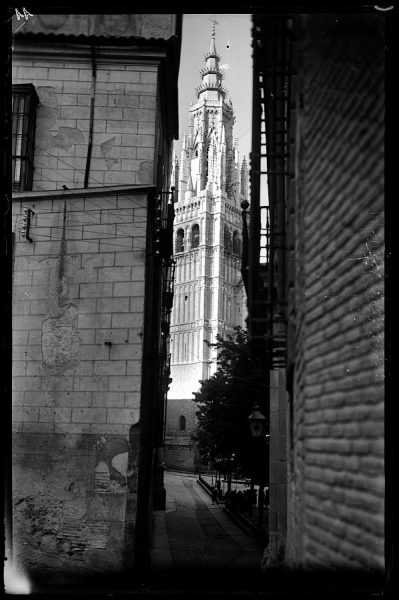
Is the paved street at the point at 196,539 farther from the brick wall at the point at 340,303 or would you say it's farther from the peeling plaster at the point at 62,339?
the peeling plaster at the point at 62,339

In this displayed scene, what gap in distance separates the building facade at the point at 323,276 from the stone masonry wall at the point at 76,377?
→ 1608 mm

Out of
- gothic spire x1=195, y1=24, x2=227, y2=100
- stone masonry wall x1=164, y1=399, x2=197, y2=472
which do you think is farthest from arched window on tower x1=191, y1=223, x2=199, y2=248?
stone masonry wall x1=164, y1=399, x2=197, y2=472

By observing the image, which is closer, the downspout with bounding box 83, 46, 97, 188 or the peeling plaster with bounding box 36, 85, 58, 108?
the downspout with bounding box 83, 46, 97, 188

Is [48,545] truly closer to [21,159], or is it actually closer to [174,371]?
[174,371]

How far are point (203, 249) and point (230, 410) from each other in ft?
7.33

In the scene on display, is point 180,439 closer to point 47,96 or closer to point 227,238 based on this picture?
→ point 227,238

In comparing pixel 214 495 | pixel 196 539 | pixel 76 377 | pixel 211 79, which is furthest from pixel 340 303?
pixel 214 495

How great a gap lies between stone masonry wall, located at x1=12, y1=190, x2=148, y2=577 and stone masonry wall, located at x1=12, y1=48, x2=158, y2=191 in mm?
652

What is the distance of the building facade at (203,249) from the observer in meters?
7.20

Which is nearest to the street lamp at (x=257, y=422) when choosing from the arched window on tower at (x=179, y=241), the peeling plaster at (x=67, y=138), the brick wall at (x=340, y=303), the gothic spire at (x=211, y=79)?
the brick wall at (x=340, y=303)

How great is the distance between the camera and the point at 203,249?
8242 millimetres

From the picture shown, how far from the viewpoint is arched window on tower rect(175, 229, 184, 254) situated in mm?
8375

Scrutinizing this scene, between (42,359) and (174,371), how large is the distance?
2.52 meters

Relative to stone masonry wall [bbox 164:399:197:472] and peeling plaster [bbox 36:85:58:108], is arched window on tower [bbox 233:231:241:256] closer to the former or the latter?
stone masonry wall [bbox 164:399:197:472]
